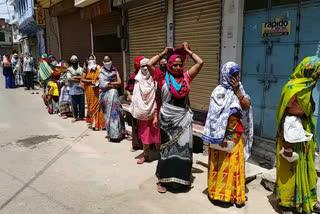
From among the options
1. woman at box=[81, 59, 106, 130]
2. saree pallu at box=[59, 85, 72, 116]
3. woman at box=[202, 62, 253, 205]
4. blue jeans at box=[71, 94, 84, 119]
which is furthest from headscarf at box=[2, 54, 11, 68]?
woman at box=[202, 62, 253, 205]

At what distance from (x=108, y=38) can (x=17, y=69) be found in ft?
25.9

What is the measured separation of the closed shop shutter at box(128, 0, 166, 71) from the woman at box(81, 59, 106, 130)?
5.57ft

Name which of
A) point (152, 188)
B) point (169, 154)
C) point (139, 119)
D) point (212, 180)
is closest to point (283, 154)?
point (212, 180)

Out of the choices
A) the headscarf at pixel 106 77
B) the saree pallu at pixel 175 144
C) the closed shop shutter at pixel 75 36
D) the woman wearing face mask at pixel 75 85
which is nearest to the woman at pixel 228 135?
the saree pallu at pixel 175 144

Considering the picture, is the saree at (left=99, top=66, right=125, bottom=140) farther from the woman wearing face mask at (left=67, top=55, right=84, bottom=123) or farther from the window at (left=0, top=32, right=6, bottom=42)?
the window at (left=0, top=32, right=6, bottom=42)

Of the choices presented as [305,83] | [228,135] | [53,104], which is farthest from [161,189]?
[53,104]

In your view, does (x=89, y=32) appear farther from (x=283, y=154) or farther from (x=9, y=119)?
(x=283, y=154)

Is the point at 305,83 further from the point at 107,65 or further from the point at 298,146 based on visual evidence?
the point at 107,65

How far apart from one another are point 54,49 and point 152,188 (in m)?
13.9

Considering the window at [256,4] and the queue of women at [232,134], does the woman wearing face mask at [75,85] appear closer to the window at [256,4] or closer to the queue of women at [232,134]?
the queue of women at [232,134]

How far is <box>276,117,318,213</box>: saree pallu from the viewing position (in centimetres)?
261

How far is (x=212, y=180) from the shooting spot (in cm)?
302

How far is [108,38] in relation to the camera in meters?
9.33

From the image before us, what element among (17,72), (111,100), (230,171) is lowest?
(230,171)
